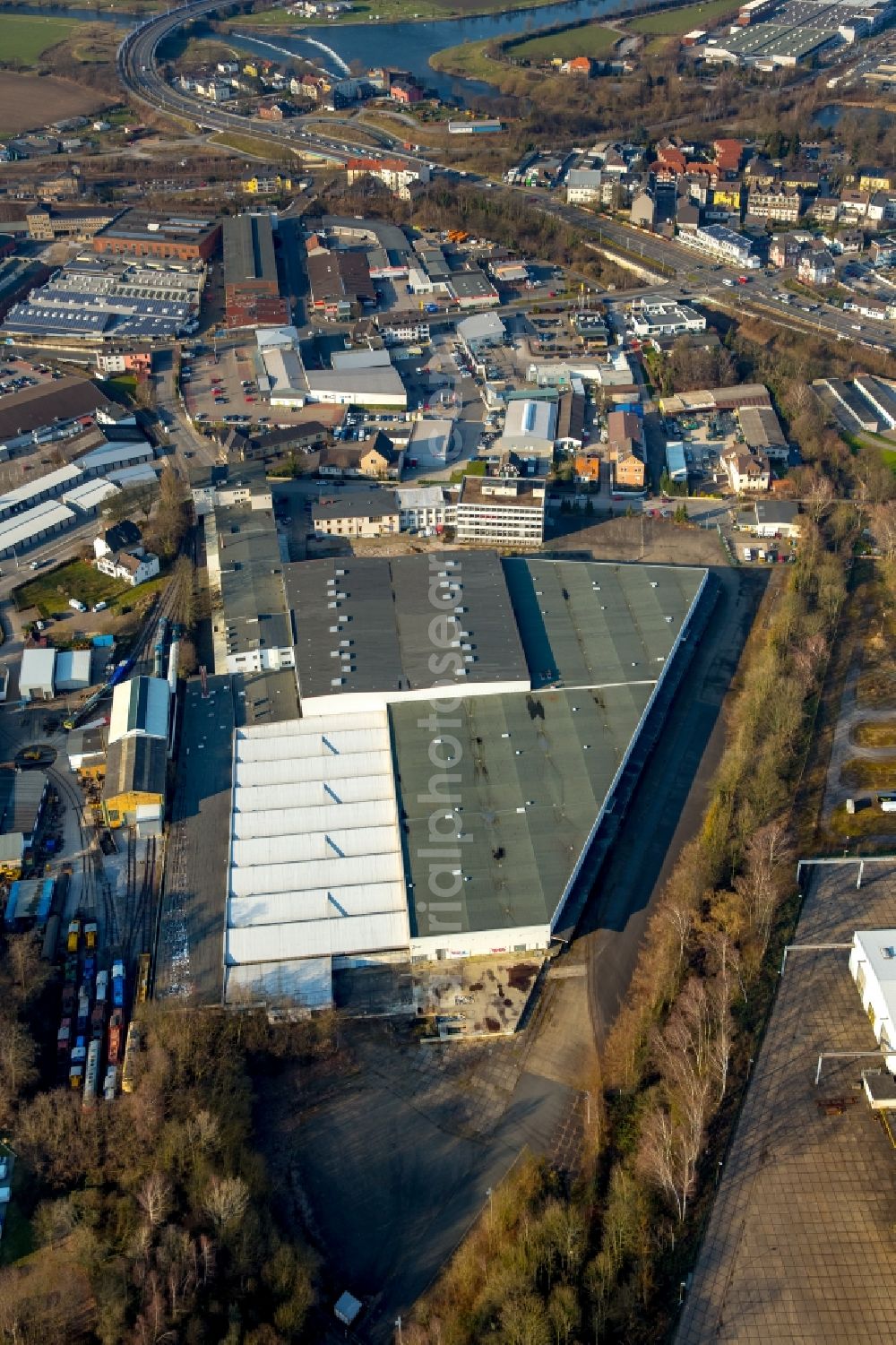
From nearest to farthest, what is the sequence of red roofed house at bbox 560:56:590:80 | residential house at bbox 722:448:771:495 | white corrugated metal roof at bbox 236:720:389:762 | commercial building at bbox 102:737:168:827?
commercial building at bbox 102:737:168:827
white corrugated metal roof at bbox 236:720:389:762
residential house at bbox 722:448:771:495
red roofed house at bbox 560:56:590:80

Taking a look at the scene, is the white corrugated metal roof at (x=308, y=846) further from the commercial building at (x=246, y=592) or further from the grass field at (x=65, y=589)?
the grass field at (x=65, y=589)

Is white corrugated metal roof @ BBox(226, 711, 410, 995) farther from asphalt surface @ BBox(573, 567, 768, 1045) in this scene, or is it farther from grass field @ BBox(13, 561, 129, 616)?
grass field @ BBox(13, 561, 129, 616)

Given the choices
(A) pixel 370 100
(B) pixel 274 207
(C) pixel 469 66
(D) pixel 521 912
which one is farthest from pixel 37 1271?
(C) pixel 469 66

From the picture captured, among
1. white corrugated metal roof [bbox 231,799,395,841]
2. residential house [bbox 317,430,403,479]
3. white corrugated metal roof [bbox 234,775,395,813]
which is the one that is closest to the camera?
white corrugated metal roof [bbox 231,799,395,841]

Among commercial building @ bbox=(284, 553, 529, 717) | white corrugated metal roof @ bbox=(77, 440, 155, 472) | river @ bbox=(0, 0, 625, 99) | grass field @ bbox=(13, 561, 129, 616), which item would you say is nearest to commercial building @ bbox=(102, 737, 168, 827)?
commercial building @ bbox=(284, 553, 529, 717)

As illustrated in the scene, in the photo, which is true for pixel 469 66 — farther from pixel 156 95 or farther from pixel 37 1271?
pixel 37 1271

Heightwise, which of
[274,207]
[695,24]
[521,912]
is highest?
[695,24]
